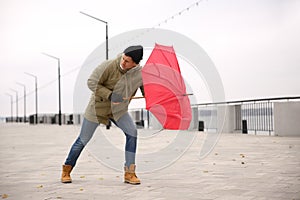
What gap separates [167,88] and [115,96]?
108 cm

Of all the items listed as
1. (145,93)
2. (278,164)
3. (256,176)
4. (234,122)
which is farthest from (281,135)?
(145,93)

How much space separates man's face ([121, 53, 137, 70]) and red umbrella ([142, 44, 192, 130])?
60 centimetres

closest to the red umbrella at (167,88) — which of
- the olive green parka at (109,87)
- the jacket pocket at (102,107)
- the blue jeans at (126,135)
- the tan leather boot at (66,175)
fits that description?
the olive green parka at (109,87)

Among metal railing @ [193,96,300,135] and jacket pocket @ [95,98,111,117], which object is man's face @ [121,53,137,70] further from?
metal railing @ [193,96,300,135]

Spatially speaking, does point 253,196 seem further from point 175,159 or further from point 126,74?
point 175,159

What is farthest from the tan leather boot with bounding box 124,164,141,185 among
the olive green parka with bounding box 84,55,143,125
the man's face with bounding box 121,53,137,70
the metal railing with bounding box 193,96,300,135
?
the metal railing with bounding box 193,96,300,135

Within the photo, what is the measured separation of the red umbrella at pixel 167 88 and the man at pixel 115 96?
16.5 inches

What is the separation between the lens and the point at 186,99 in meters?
6.41

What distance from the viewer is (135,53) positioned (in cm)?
553

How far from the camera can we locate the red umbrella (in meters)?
6.34

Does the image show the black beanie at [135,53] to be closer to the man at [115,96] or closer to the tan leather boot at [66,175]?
the man at [115,96]

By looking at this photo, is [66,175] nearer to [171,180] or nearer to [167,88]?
[171,180]

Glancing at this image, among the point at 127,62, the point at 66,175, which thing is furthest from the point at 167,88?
the point at 66,175

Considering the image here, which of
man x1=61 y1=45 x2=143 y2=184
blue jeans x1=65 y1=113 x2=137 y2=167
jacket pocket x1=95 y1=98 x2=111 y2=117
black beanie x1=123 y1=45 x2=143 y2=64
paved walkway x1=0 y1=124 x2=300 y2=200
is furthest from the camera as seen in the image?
blue jeans x1=65 y1=113 x2=137 y2=167
